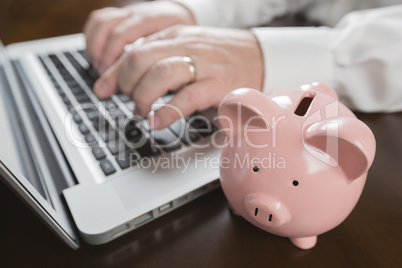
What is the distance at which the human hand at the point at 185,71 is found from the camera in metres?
0.35

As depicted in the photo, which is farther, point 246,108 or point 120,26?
point 120,26

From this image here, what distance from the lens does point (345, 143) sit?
7.3 inches

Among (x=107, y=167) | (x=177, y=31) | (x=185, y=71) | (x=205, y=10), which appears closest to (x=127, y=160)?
(x=107, y=167)

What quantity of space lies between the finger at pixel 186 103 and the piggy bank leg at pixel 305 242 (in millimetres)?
172

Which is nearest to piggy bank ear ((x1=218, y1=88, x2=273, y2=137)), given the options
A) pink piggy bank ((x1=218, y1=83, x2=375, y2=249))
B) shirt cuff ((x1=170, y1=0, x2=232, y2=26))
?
pink piggy bank ((x1=218, y1=83, x2=375, y2=249))

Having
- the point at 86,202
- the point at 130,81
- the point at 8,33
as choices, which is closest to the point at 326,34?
the point at 130,81

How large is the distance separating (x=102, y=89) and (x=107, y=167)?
0.45ft

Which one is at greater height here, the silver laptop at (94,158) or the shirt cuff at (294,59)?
the shirt cuff at (294,59)

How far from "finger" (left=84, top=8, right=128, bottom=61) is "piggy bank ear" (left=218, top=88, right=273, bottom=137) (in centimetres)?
35

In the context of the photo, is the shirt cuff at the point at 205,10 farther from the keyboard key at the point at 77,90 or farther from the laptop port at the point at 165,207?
the laptop port at the point at 165,207

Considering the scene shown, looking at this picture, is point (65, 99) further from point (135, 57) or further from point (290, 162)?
point (290, 162)

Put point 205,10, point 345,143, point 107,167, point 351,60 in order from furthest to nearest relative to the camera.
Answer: point 205,10 < point 351,60 < point 107,167 < point 345,143

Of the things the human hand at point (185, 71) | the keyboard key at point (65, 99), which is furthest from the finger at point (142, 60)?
the keyboard key at point (65, 99)

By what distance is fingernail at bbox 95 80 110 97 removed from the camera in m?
0.41
